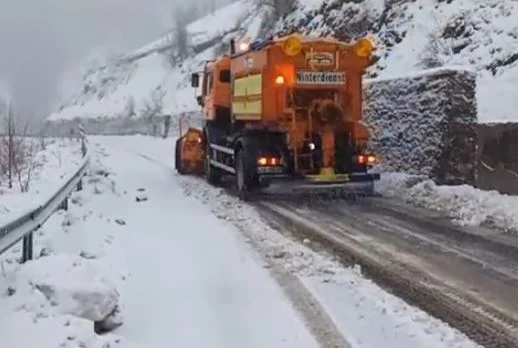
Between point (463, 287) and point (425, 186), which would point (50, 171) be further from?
point (463, 287)

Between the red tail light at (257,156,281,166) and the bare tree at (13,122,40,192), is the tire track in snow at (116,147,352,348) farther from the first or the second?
the bare tree at (13,122,40,192)

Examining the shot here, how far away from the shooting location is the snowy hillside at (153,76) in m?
76.9

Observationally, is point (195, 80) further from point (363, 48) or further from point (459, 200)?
point (459, 200)

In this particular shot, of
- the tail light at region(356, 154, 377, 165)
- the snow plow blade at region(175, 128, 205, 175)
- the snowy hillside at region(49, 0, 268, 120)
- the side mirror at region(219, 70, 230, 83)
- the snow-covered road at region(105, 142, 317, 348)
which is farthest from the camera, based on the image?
the snowy hillside at region(49, 0, 268, 120)

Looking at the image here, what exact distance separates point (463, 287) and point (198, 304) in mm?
2452

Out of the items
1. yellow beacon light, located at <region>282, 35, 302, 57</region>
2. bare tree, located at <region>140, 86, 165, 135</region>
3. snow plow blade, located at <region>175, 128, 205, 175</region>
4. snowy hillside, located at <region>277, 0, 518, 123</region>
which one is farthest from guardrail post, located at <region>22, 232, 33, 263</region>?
bare tree, located at <region>140, 86, 165, 135</region>

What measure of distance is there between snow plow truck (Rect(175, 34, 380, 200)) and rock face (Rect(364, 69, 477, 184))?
126cm

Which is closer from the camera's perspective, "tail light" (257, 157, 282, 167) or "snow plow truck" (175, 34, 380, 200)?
"snow plow truck" (175, 34, 380, 200)

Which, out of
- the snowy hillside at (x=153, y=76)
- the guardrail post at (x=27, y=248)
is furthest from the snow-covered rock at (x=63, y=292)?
the snowy hillside at (x=153, y=76)

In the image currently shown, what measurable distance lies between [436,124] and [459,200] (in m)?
2.42

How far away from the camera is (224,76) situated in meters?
18.0

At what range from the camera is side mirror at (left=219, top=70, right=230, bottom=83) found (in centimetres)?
1791

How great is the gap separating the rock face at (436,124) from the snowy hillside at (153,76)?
51872mm

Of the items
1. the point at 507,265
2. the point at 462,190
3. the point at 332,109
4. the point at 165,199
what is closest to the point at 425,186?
the point at 462,190
